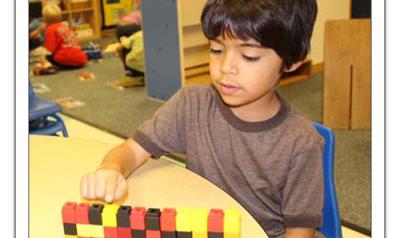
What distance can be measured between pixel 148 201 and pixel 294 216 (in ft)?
0.82

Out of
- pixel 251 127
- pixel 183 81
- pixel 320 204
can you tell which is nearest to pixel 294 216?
pixel 320 204

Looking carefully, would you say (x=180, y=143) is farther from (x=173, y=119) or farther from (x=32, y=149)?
(x=32, y=149)

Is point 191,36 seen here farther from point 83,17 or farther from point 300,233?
point 83,17

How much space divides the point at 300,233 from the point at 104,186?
326 mm

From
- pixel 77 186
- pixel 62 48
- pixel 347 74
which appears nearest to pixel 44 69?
pixel 62 48

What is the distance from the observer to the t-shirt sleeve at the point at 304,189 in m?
0.90

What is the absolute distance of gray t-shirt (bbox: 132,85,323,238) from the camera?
2.99 feet

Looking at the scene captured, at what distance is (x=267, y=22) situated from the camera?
884mm

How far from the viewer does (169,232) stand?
66 cm

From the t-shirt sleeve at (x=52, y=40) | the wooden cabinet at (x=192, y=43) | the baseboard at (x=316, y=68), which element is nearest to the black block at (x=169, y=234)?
the wooden cabinet at (x=192, y=43)

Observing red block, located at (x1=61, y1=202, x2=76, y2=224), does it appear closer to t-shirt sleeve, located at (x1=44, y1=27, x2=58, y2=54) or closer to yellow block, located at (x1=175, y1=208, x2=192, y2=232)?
yellow block, located at (x1=175, y1=208, x2=192, y2=232)

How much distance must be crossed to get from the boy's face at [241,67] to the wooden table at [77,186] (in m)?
0.16

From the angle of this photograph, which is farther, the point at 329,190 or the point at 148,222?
the point at 329,190

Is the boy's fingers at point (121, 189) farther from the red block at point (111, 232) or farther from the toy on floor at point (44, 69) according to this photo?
the toy on floor at point (44, 69)
